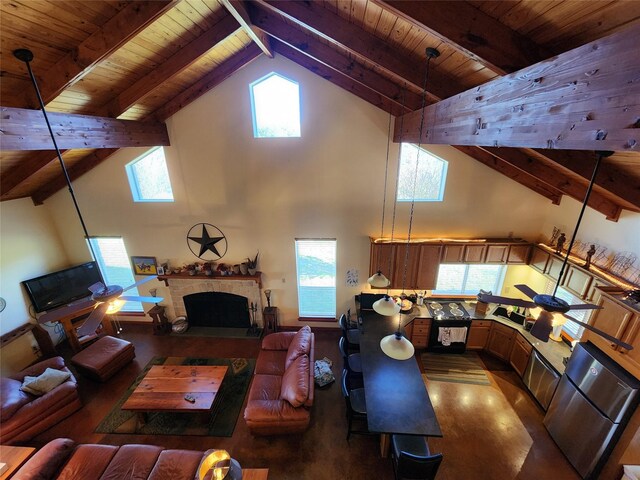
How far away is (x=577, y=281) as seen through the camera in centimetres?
405

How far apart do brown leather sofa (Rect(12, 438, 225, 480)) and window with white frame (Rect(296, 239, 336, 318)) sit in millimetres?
3444

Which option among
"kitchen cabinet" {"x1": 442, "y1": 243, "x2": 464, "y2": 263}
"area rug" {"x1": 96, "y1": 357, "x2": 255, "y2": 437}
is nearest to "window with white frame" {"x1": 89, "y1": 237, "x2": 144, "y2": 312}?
"area rug" {"x1": 96, "y1": 357, "x2": 255, "y2": 437}

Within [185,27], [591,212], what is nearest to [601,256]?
[591,212]

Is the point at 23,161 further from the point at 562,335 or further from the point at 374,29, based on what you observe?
the point at 562,335

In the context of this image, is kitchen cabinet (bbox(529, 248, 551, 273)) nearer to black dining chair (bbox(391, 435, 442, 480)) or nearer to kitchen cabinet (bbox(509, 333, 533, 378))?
kitchen cabinet (bbox(509, 333, 533, 378))

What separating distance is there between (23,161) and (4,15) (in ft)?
10.4

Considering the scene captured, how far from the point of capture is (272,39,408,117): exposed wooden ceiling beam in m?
4.57

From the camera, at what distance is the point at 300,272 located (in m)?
6.11

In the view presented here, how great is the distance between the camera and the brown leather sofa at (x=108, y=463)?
3.18 meters

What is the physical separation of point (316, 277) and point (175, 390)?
3.28 meters

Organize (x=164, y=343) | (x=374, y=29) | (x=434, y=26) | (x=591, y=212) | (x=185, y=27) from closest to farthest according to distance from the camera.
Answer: (x=434, y=26)
(x=374, y=29)
(x=185, y=27)
(x=591, y=212)
(x=164, y=343)

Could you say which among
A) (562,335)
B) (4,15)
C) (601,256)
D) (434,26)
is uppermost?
(4,15)

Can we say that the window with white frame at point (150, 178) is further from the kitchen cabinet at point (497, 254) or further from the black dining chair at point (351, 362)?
the kitchen cabinet at point (497, 254)

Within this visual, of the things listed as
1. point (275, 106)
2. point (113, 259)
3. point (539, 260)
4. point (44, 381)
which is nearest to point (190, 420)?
point (44, 381)
